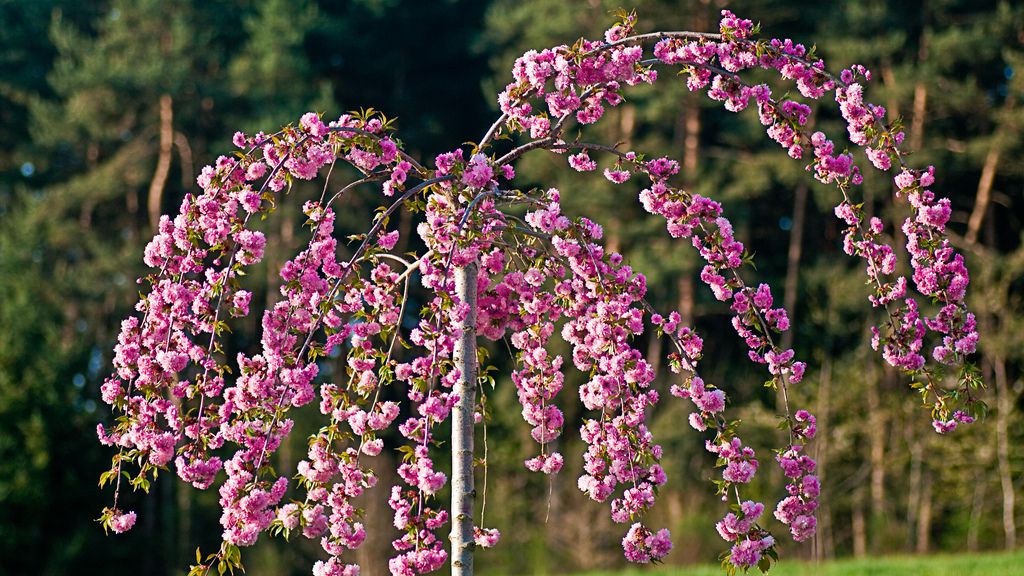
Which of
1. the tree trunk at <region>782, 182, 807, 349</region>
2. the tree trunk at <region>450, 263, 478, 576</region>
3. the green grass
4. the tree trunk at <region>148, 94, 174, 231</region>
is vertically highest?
the tree trunk at <region>148, 94, 174, 231</region>

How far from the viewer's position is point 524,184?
16.6m

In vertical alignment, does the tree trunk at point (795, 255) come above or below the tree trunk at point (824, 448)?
above

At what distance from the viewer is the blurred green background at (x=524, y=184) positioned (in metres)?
11.7

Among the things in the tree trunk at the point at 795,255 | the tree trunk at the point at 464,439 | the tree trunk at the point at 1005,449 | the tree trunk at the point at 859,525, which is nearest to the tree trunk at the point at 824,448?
the tree trunk at the point at 859,525

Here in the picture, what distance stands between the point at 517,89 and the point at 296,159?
2.31 ft

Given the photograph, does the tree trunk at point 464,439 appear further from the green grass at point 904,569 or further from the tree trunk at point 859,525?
the tree trunk at point 859,525

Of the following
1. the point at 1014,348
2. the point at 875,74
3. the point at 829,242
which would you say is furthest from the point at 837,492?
the point at 875,74

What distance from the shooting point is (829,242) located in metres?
17.4

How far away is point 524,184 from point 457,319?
1313 centimetres

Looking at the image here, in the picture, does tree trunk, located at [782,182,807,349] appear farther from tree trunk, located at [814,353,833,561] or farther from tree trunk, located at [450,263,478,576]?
tree trunk, located at [450,263,478,576]

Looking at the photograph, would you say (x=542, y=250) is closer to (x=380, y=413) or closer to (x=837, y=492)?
(x=380, y=413)

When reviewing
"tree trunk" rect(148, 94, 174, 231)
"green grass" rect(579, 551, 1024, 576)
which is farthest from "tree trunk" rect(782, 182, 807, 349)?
"tree trunk" rect(148, 94, 174, 231)

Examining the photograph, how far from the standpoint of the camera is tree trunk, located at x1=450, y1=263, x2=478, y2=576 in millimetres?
3641

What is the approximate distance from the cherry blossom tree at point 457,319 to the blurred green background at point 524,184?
7.05m
